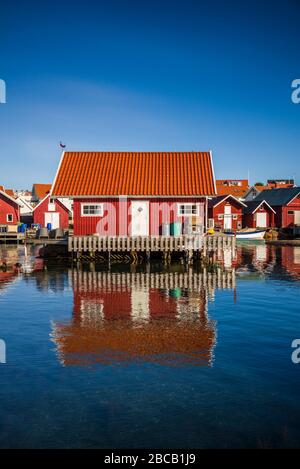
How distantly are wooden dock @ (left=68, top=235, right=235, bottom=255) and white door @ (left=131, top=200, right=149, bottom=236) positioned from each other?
210 cm

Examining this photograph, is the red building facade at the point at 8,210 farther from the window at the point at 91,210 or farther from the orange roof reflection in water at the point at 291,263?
the orange roof reflection in water at the point at 291,263

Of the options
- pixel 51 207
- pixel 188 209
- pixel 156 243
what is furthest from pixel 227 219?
pixel 156 243

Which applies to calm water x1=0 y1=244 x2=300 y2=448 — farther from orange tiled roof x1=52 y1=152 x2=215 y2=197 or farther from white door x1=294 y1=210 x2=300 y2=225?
white door x1=294 y1=210 x2=300 y2=225

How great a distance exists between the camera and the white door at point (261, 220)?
201 ft

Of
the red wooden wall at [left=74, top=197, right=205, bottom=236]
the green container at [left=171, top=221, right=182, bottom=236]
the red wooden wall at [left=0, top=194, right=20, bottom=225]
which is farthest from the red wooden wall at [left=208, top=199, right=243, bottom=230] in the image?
Result: the green container at [left=171, top=221, right=182, bottom=236]

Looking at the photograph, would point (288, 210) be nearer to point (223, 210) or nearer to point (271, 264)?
point (223, 210)

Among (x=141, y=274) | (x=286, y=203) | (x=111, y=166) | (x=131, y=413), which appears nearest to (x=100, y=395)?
(x=131, y=413)

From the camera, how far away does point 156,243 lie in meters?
27.4

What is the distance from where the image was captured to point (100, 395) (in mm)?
8141

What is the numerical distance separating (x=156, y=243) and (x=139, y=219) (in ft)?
9.56

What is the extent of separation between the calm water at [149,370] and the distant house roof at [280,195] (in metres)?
45.2

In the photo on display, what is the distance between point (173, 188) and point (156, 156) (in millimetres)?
4736

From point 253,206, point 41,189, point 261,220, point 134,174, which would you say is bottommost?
point 261,220
